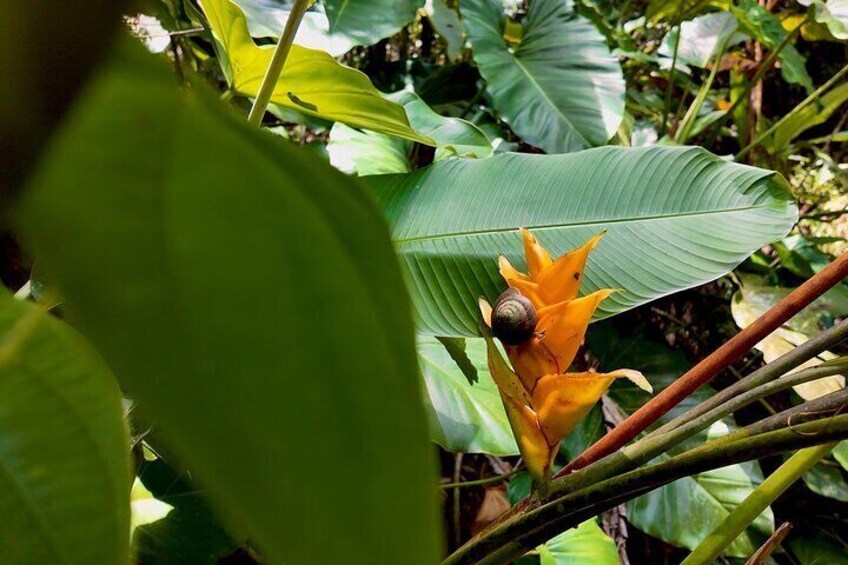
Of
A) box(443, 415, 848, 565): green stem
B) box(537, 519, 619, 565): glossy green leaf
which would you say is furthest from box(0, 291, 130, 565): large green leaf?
box(537, 519, 619, 565): glossy green leaf

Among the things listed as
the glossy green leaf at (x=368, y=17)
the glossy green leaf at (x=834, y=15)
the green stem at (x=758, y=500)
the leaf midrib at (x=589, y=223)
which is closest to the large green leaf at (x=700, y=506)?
the leaf midrib at (x=589, y=223)

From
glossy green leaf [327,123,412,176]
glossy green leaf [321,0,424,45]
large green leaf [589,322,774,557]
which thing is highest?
glossy green leaf [321,0,424,45]

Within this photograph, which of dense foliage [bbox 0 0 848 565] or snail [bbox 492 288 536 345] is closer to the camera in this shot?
dense foliage [bbox 0 0 848 565]

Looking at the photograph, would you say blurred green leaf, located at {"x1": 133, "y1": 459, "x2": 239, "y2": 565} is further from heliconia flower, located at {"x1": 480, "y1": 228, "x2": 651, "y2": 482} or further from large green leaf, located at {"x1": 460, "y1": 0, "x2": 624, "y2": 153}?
large green leaf, located at {"x1": 460, "y1": 0, "x2": 624, "y2": 153}

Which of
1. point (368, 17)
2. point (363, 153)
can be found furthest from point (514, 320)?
point (368, 17)

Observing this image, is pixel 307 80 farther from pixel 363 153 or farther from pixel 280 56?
pixel 363 153

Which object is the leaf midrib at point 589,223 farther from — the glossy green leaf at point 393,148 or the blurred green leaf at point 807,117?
the blurred green leaf at point 807,117

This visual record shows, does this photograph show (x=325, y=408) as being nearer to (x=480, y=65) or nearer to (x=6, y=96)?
(x=6, y=96)
